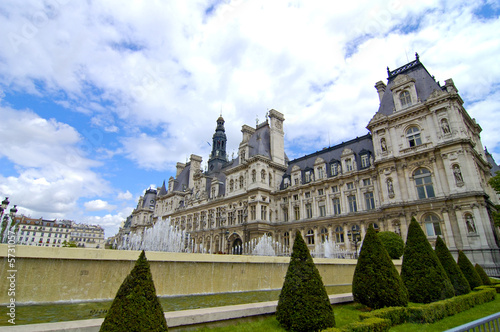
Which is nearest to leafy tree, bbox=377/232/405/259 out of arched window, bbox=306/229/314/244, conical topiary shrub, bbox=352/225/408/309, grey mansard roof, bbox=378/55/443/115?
conical topiary shrub, bbox=352/225/408/309

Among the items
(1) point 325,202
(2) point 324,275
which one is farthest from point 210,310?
(1) point 325,202

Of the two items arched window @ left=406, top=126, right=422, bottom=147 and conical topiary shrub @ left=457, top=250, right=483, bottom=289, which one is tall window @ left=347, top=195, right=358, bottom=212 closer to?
arched window @ left=406, top=126, right=422, bottom=147

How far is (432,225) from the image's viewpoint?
1071 inches

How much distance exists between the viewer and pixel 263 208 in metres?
43.3

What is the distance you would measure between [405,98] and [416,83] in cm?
239

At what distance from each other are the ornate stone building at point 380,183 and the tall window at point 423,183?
9 centimetres

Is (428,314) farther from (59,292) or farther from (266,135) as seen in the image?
(266,135)

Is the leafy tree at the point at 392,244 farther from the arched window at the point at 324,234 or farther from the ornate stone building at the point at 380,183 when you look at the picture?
the arched window at the point at 324,234

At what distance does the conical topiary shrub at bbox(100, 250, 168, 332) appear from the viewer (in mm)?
4543

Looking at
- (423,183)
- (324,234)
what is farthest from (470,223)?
(324,234)

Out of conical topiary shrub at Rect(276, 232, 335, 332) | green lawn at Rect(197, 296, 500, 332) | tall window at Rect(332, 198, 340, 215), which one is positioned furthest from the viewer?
tall window at Rect(332, 198, 340, 215)

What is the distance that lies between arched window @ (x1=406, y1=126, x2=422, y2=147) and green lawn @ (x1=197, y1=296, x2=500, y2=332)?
2204 centimetres

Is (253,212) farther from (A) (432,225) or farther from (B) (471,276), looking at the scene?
(B) (471,276)

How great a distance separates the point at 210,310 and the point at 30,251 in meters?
6.88
